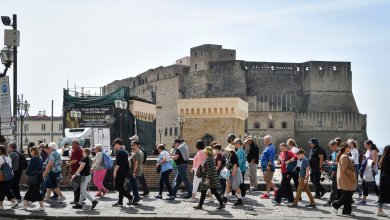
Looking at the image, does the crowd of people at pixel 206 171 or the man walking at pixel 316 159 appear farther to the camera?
the man walking at pixel 316 159

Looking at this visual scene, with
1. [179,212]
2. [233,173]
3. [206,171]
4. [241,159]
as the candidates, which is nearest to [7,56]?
[206,171]

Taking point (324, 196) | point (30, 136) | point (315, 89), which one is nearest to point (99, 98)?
point (324, 196)

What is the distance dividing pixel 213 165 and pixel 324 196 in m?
4.33

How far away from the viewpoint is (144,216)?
11641mm

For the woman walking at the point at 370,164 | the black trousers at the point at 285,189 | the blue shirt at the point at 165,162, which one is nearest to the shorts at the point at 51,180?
the blue shirt at the point at 165,162

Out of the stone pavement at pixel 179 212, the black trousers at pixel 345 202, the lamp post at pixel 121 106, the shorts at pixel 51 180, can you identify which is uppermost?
the lamp post at pixel 121 106

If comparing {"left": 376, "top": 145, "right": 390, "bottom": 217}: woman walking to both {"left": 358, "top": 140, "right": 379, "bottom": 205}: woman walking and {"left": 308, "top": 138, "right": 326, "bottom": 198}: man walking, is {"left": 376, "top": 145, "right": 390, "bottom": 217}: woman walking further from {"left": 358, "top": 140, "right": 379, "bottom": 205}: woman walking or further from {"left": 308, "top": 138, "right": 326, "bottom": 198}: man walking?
{"left": 308, "top": 138, "right": 326, "bottom": 198}: man walking

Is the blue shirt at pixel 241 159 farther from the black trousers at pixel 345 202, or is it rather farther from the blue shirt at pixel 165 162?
the black trousers at pixel 345 202

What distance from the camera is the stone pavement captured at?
1170 centimetres

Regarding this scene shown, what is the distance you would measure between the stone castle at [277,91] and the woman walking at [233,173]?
5855 centimetres

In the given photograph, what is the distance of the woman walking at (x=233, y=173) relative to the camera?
1327 centimetres

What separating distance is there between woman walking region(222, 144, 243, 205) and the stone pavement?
31 cm

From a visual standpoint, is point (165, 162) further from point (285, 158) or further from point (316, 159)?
point (316, 159)

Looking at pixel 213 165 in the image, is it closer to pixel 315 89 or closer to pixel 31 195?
pixel 31 195
